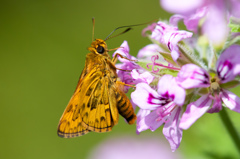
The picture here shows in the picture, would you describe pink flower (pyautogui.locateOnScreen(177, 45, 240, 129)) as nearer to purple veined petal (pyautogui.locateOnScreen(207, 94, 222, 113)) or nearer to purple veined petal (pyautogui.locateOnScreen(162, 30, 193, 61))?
purple veined petal (pyautogui.locateOnScreen(207, 94, 222, 113))

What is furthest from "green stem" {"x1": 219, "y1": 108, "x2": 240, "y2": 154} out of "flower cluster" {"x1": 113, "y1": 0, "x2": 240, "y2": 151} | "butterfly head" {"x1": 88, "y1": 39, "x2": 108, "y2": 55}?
"butterfly head" {"x1": 88, "y1": 39, "x2": 108, "y2": 55}

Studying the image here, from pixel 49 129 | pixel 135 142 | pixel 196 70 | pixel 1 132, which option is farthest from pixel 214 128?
pixel 1 132

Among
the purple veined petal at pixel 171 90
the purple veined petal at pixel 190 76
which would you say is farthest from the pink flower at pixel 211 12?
the purple veined petal at pixel 171 90

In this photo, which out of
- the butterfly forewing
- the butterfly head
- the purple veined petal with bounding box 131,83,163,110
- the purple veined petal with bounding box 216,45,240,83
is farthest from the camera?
the butterfly head

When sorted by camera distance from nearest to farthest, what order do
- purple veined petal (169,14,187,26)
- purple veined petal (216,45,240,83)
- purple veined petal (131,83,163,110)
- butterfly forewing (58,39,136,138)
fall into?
purple veined petal (216,45,240,83)
purple veined petal (131,83,163,110)
purple veined petal (169,14,187,26)
butterfly forewing (58,39,136,138)

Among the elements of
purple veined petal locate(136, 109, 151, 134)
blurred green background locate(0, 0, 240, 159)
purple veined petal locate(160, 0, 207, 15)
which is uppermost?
purple veined petal locate(160, 0, 207, 15)

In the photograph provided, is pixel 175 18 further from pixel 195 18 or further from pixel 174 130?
pixel 174 130

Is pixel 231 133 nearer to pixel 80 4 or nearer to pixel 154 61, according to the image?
pixel 154 61
